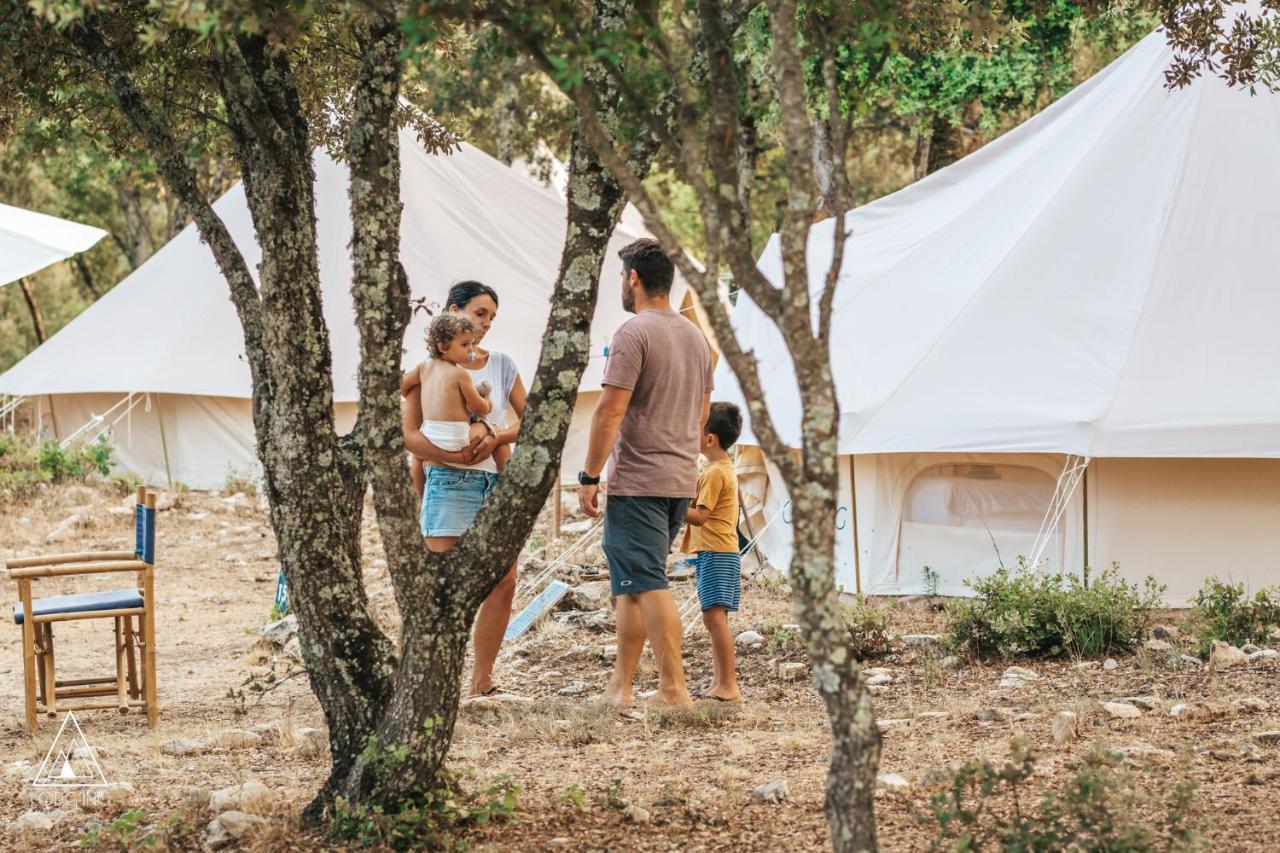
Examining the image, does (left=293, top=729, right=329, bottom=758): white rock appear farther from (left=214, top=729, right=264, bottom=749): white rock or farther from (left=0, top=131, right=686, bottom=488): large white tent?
(left=0, top=131, right=686, bottom=488): large white tent

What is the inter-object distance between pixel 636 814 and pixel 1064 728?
1495 millimetres

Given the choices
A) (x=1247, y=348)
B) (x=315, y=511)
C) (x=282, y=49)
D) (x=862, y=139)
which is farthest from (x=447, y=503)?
(x=862, y=139)

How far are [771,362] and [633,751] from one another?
469cm

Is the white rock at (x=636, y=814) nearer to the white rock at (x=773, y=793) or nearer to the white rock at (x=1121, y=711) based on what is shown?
the white rock at (x=773, y=793)

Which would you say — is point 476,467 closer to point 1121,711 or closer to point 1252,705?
point 1121,711

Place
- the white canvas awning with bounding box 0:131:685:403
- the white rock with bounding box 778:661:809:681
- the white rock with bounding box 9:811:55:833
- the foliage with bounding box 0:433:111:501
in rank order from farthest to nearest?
the white canvas awning with bounding box 0:131:685:403, the foliage with bounding box 0:433:111:501, the white rock with bounding box 778:661:809:681, the white rock with bounding box 9:811:55:833

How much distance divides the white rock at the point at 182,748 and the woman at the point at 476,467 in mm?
1001

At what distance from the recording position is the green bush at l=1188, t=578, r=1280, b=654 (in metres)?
5.88

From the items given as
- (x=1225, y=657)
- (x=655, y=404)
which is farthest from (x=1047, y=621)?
(x=655, y=404)

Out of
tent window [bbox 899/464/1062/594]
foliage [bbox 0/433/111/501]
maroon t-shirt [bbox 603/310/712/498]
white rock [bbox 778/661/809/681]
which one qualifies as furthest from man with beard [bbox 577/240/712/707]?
foliage [bbox 0/433/111/501]

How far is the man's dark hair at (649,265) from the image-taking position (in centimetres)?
477

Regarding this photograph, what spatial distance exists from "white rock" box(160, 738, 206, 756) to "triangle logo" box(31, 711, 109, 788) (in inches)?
9.6

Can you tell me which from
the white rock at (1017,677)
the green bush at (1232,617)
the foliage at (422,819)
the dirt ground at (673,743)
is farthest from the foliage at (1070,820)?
the green bush at (1232,617)

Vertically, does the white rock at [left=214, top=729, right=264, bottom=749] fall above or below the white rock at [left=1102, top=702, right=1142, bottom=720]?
below
